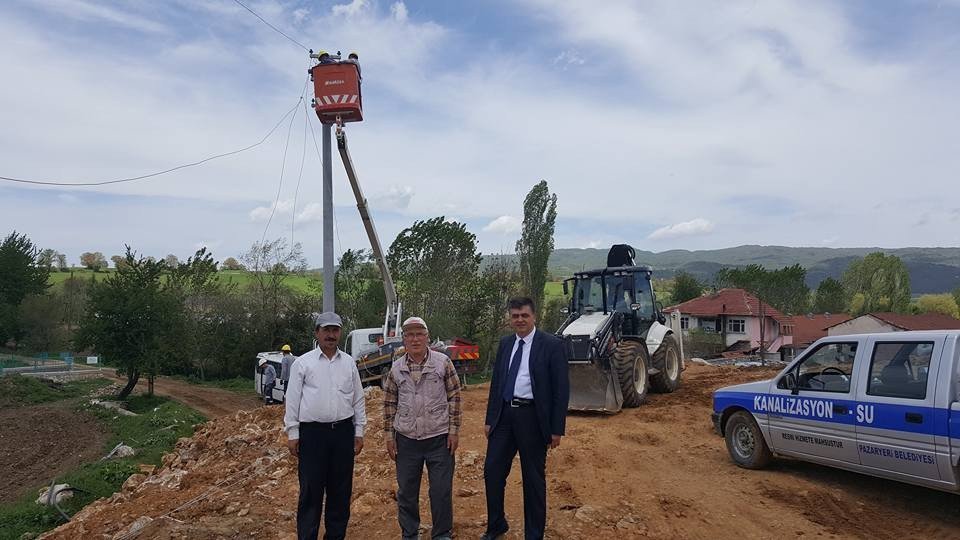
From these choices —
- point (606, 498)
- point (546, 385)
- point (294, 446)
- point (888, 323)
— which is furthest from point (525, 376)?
point (888, 323)

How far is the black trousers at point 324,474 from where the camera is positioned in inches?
171

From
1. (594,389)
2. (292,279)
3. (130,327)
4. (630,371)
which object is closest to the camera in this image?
(594,389)

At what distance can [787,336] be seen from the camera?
4894 cm

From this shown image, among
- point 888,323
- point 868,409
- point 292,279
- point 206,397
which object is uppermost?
point 292,279

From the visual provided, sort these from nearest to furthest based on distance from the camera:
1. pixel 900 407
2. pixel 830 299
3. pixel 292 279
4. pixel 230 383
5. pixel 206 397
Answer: pixel 900 407, pixel 206 397, pixel 230 383, pixel 292 279, pixel 830 299

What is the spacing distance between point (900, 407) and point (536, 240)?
28.5 metres

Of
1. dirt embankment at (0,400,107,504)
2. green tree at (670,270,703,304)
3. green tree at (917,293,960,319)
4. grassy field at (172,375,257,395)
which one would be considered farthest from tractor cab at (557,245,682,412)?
green tree at (917,293,960,319)

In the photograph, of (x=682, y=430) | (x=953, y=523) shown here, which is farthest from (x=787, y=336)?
(x=953, y=523)

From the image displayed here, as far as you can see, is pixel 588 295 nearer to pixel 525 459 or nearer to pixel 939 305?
pixel 525 459

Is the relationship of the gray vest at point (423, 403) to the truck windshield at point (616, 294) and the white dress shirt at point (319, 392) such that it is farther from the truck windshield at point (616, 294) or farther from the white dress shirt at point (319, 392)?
the truck windshield at point (616, 294)

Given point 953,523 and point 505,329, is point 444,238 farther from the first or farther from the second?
point 953,523

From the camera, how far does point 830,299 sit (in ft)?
205

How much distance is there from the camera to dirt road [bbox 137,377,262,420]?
2202 centimetres

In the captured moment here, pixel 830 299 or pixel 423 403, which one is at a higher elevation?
pixel 830 299
